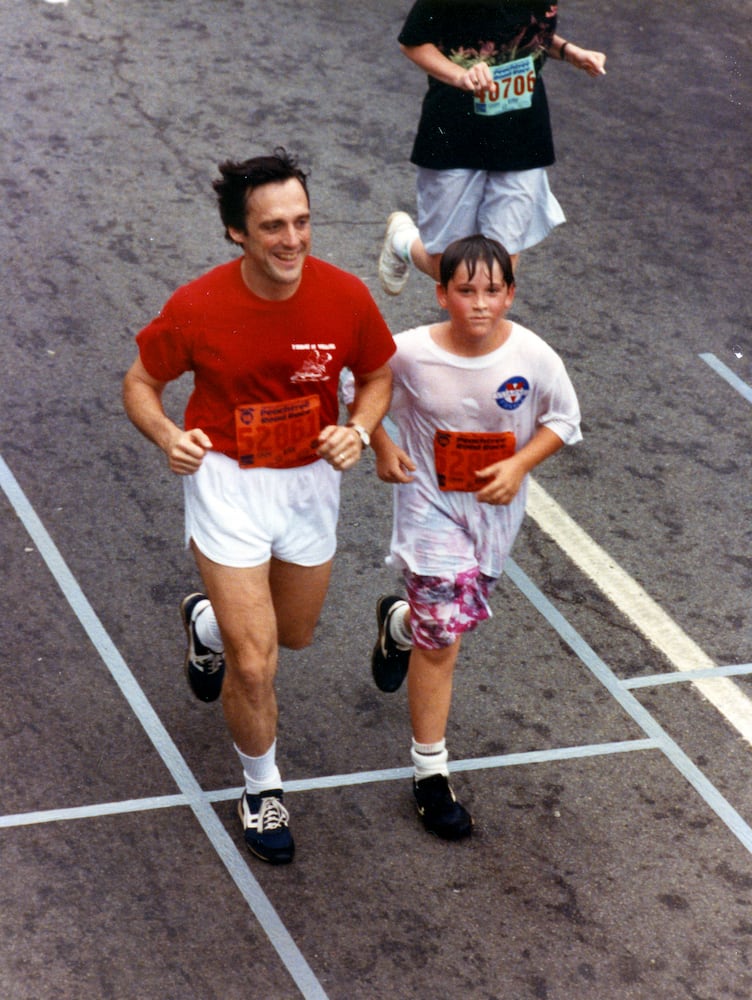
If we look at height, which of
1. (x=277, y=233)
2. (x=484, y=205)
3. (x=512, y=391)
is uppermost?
(x=277, y=233)

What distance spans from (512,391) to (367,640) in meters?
1.59

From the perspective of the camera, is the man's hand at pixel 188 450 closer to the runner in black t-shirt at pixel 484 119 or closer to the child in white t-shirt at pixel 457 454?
the child in white t-shirt at pixel 457 454

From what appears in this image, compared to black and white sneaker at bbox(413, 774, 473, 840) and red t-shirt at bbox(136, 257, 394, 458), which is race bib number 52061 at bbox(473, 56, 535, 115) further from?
black and white sneaker at bbox(413, 774, 473, 840)

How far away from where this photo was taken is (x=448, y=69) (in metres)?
6.45

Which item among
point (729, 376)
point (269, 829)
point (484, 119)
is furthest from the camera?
point (729, 376)

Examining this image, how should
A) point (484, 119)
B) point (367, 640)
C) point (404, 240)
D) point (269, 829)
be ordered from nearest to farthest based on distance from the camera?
1. point (269, 829)
2. point (367, 640)
3. point (484, 119)
4. point (404, 240)

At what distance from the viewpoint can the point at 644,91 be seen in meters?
11.1

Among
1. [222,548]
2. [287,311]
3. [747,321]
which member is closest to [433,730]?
[222,548]

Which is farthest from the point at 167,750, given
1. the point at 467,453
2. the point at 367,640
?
the point at 467,453

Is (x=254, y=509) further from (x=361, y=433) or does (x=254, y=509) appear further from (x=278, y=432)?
(x=361, y=433)

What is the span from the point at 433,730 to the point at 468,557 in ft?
1.95

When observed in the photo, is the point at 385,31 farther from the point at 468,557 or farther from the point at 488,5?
the point at 468,557

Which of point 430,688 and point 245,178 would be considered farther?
point 430,688

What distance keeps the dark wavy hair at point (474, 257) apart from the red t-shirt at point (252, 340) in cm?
27
